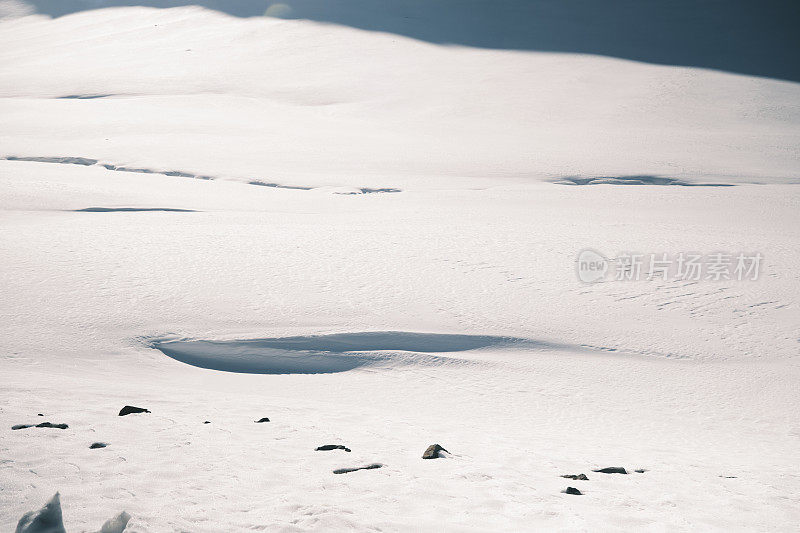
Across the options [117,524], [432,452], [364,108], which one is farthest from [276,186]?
[117,524]

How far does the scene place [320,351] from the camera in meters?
5.09

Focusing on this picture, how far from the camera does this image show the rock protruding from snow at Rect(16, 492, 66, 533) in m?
2.20

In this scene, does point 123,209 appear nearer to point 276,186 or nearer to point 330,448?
point 276,186

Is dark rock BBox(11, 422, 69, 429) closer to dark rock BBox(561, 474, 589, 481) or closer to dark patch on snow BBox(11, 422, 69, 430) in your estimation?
dark patch on snow BBox(11, 422, 69, 430)

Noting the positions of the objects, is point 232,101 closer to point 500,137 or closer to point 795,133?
point 500,137

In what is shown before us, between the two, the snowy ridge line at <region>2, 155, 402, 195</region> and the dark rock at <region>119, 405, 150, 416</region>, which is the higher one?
the snowy ridge line at <region>2, 155, 402, 195</region>

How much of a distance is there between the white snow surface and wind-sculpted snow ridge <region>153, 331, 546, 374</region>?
0.02m

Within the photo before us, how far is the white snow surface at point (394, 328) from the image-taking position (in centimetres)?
286

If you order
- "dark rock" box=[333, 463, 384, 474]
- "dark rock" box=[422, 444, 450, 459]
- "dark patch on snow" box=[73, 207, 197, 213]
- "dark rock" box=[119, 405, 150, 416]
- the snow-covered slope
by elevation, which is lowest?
"dark rock" box=[119, 405, 150, 416]

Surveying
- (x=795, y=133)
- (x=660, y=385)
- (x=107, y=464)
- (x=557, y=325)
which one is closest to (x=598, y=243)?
(x=557, y=325)

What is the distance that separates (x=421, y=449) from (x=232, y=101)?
1482 centimetres

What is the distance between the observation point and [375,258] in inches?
265

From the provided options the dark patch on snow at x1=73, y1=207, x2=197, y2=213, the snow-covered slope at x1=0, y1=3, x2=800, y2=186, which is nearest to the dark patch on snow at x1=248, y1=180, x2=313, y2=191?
the snow-covered slope at x1=0, y1=3, x2=800, y2=186

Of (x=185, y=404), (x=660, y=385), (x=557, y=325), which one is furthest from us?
(x=557, y=325)
